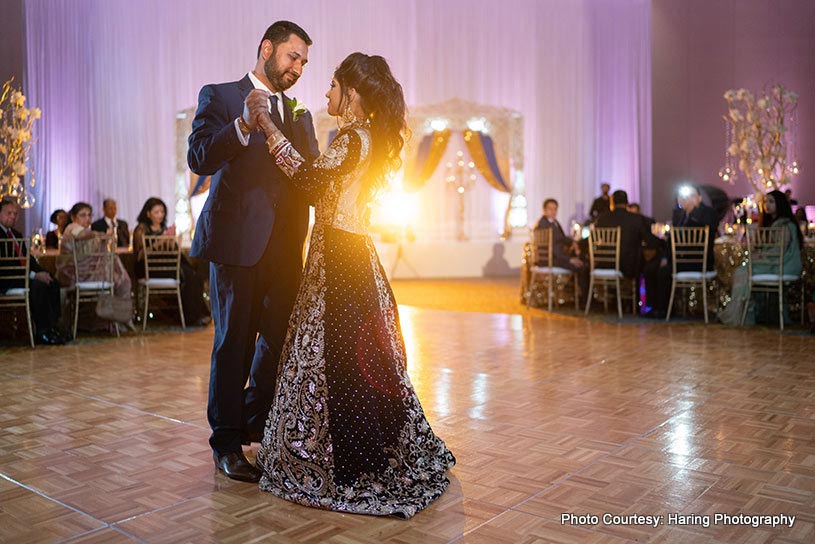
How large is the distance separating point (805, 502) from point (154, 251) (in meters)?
5.70

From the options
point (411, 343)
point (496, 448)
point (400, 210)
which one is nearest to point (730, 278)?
point (411, 343)

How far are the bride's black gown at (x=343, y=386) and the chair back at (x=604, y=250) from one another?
16.7 feet

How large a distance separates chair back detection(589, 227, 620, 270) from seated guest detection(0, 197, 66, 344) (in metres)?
4.67

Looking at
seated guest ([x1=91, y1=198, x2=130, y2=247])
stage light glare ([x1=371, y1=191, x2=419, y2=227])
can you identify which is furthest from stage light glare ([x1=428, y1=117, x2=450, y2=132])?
seated guest ([x1=91, y1=198, x2=130, y2=247])

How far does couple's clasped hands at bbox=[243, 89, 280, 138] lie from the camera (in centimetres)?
241

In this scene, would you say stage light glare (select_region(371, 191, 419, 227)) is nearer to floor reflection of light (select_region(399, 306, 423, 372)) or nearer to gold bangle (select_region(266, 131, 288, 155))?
floor reflection of light (select_region(399, 306, 423, 372))

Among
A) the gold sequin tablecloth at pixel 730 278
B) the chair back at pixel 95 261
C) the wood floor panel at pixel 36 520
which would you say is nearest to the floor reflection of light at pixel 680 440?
the wood floor panel at pixel 36 520

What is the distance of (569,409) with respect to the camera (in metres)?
3.73

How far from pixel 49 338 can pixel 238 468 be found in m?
3.91

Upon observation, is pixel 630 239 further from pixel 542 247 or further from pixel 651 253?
pixel 542 247

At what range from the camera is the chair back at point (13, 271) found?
575cm

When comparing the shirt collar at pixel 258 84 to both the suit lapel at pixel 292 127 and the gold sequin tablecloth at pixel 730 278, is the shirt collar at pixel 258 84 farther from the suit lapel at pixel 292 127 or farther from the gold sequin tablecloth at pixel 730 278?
the gold sequin tablecloth at pixel 730 278

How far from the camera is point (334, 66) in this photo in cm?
1204

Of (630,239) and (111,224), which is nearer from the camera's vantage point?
(630,239)
